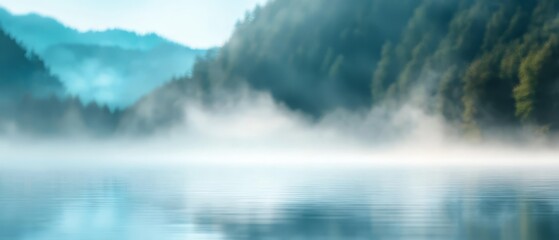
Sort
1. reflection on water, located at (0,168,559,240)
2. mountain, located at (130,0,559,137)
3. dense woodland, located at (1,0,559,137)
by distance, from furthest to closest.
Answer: mountain, located at (130,0,559,137) < dense woodland, located at (1,0,559,137) < reflection on water, located at (0,168,559,240)

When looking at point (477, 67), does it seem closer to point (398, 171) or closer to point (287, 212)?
point (398, 171)

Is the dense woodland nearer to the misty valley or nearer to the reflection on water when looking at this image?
the misty valley

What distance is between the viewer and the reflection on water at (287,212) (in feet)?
89.9

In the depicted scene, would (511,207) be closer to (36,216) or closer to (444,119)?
(36,216)

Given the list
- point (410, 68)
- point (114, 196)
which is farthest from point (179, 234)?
point (410, 68)

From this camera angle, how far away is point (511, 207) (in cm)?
3550

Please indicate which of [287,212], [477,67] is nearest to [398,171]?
[287,212]

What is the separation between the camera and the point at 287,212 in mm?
34812

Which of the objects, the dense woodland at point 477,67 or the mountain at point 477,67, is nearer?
the dense woodland at point 477,67

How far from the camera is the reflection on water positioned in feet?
89.9

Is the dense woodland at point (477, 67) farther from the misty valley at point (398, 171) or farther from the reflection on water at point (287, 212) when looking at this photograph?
the reflection on water at point (287, 212)

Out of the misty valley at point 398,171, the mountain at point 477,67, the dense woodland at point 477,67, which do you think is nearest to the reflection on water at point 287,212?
the misty valley at point 398,171

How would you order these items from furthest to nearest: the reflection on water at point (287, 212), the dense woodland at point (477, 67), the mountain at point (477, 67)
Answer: the mountain at point (477, 67)
the dense woodland at point (477, 67)
the reflection on water at point (287, 212)

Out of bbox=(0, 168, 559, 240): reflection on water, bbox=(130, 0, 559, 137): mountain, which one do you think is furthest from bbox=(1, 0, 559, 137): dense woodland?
bbox=(0, 168, 559, 240): reflection on water
